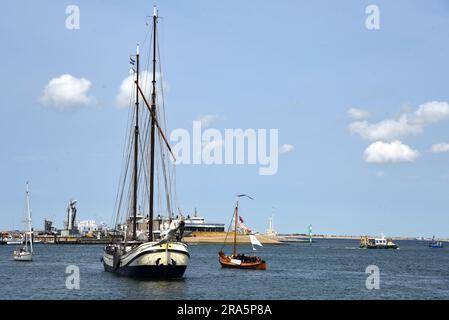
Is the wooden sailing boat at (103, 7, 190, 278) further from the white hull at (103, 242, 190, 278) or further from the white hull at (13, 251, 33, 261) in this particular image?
the white hull at (13, 251, 33, 261)

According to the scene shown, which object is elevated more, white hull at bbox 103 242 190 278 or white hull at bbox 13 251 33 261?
white hull at bbox 103 242 190 278

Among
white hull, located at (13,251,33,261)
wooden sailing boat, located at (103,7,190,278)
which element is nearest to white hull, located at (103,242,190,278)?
wooden sailing boat, located at (103,7,190,278)

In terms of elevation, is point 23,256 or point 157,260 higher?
point 157,260

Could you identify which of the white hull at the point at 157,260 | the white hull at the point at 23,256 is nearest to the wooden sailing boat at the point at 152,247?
the white hull at the point at 157,260

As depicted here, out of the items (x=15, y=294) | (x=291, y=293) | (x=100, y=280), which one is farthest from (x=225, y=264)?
(x=15, y=294)

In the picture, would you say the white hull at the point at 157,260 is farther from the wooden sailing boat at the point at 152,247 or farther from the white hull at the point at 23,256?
the white hull at the point at 23,256

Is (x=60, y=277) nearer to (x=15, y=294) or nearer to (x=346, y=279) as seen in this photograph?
(x=15, y=294)

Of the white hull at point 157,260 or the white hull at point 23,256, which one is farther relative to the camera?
the white hull at point 23,256

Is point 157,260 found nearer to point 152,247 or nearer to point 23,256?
point 152,247

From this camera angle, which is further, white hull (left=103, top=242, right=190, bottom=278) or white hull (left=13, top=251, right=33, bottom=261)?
white hull (left=13, top=251, right=33, bottom=261)

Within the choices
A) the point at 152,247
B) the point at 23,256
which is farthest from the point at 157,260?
the point at 23,256

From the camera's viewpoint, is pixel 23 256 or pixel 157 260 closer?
pixel 157 260
